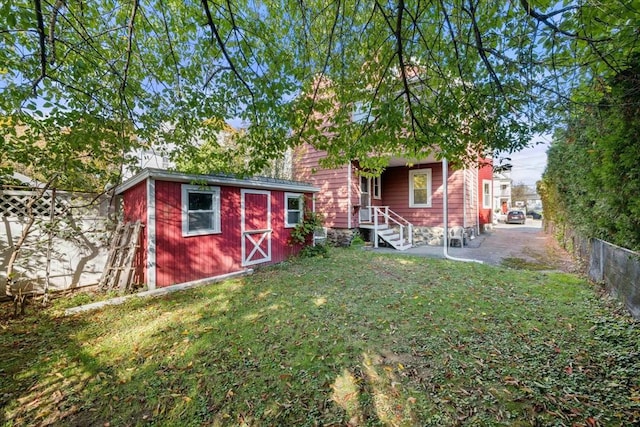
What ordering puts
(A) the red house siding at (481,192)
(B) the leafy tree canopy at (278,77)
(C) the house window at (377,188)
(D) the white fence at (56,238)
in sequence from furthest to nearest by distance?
(A) the red house siding at (481,192), (C) the house window at (377,188), (D) the white fence at (56,238), (B) the leafy tree canopy at (278,77)

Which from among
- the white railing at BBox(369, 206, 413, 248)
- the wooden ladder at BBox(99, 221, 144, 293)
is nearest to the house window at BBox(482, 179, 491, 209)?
the white railing at BBox(369, 206, 413, 248)

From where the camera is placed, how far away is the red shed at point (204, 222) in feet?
17.4

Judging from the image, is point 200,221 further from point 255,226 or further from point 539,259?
point 539,259

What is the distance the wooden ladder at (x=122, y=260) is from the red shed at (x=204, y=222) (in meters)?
0.21

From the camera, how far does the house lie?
1018 cm

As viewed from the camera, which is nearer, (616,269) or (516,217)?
(616,269)

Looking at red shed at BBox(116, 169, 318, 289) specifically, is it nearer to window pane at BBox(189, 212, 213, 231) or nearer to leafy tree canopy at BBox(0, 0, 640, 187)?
window pane at BBox(189, 212, 213, 231)

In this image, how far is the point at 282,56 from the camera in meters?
3.93

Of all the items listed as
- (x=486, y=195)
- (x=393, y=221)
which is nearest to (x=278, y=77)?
(x=393, y=221)

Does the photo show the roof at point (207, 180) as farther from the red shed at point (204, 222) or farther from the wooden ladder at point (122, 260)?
the wooden ladder at point (122, 260)

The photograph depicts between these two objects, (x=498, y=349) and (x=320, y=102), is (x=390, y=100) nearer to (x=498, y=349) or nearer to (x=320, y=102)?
(x=320, y=102)

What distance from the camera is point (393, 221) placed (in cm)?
1127

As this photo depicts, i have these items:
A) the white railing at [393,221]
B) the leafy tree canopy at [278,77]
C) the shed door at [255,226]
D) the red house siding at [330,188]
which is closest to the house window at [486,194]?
the white railing at [393,221]

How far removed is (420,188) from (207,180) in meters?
8.51
